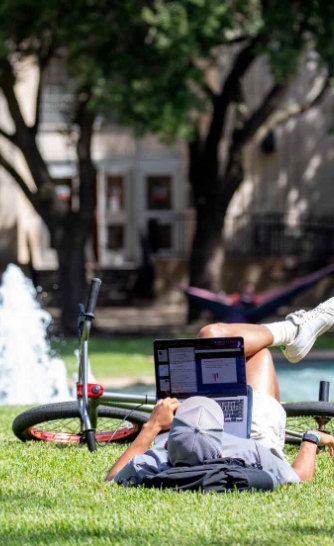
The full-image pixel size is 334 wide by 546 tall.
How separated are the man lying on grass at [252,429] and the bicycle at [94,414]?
0.62 meters

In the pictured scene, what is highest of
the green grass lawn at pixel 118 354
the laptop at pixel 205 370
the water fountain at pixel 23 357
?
the laptop at pixel 205 370

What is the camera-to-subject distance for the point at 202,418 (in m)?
4.50

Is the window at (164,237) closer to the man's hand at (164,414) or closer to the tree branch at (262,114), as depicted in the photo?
the tree branch at (262,114)

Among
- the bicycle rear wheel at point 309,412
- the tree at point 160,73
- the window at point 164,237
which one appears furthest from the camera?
the window at point 164,237

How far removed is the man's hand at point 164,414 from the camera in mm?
4715

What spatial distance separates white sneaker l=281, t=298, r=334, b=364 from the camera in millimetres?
5203

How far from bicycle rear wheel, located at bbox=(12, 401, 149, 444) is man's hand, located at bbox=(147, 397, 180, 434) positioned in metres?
0.93

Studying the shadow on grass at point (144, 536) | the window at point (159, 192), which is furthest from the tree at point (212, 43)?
the shadow on grass at point (144, 536)

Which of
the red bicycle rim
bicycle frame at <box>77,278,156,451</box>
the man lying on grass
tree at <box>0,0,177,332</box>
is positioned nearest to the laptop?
the man lying on grass

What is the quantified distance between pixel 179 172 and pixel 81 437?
2063cm

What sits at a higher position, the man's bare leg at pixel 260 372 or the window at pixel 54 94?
the window at pixel 54 94

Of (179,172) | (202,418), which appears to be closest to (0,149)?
(179,172)

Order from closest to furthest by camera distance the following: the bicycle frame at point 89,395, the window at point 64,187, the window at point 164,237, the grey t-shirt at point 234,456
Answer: the grey t-shirt at point 234,456 < the bicycle frame at point 89,395 < the window at point 164,237 < the window at point 64,187

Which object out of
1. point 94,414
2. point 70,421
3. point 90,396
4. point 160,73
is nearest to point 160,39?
point 160,73
